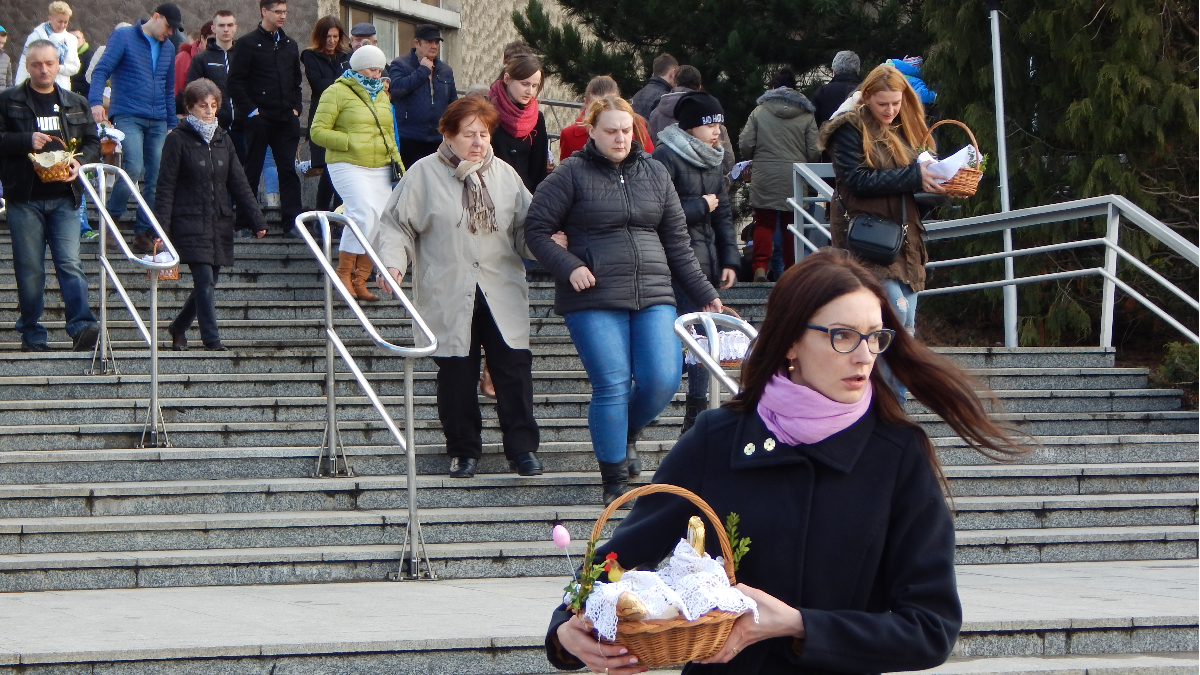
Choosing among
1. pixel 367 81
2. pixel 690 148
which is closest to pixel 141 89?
pixel 367 81

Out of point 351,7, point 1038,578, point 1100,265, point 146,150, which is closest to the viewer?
point 1038,578

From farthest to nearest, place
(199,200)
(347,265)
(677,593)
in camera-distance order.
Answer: (347,265) → (199,200) → (677,593)

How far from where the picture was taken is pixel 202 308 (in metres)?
8.99

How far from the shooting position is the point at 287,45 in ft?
40.0

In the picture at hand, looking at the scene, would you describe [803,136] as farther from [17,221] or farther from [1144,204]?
[17,221]

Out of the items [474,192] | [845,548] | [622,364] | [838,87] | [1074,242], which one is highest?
[838,87]

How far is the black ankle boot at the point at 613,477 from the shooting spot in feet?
22.5

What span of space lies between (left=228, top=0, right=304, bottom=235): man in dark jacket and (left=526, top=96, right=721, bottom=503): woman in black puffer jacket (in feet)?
16.8

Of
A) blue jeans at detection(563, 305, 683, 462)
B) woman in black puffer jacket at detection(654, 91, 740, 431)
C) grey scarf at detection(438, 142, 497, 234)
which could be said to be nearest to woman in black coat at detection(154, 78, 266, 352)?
grey scarf at detection(438, 142, 497, 234)

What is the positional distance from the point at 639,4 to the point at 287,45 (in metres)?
3.52

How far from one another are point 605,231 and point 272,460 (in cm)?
191

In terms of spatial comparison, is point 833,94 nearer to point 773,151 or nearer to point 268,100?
point 773,151

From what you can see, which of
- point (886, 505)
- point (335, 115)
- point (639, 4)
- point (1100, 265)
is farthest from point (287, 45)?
point (886, 505)

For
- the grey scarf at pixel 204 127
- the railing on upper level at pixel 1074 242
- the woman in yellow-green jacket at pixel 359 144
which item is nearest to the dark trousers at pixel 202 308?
the grey scarf at pixel 204 127
